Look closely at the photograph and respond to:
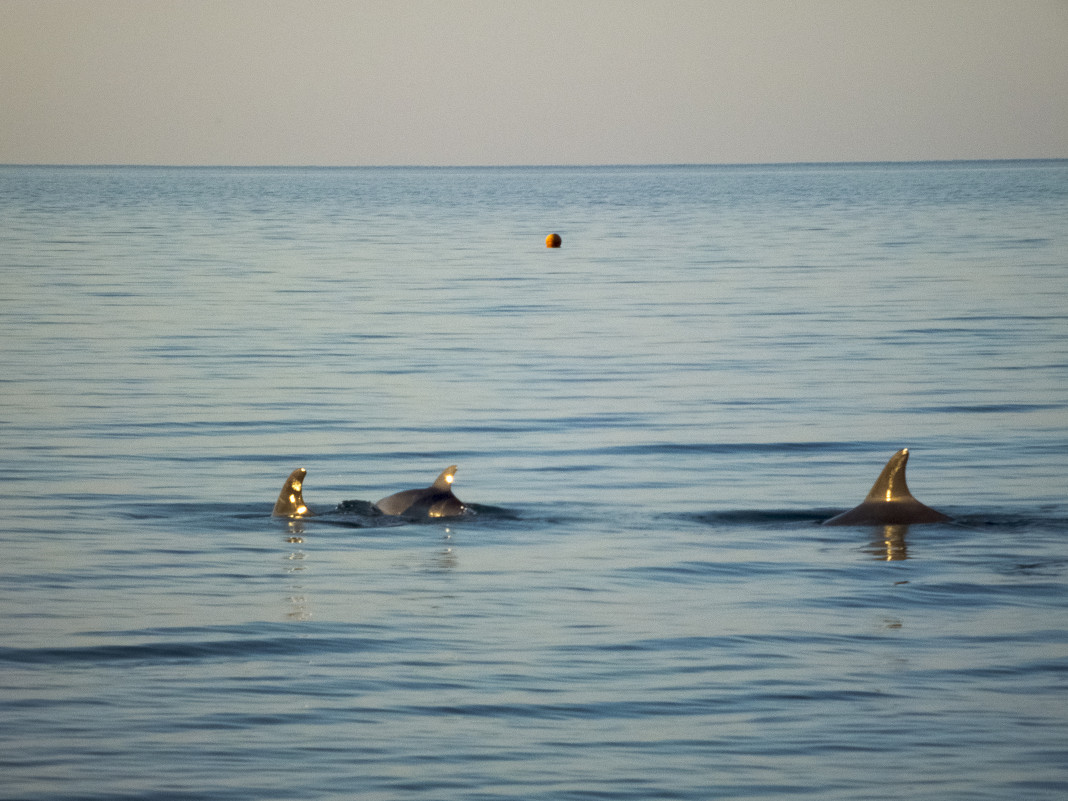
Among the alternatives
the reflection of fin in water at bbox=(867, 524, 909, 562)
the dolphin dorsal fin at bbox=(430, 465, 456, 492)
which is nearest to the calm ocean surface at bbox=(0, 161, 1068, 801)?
the reflection of fin in water at bbox=(867, 524, 909, 562)

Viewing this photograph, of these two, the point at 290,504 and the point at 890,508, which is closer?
the point at 890,508

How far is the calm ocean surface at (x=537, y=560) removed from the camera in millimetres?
9648

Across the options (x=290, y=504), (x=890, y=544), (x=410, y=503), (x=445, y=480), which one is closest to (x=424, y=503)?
(x=410, y=503)

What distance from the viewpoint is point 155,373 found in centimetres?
2725

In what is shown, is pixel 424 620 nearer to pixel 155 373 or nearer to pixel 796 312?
pixel 155 373

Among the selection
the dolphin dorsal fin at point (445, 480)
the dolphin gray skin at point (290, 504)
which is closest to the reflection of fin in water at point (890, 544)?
the dolphin dorsal fin at point (445, 480)

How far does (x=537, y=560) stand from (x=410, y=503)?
6.56ft

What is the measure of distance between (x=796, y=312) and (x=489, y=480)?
814 inches

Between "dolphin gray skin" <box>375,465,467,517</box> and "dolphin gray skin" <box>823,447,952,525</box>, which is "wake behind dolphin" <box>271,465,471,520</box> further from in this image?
"dolphin gray skin" <box>823,447,952,525</box>

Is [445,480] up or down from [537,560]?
up

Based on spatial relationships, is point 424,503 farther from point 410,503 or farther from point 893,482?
point 893,482

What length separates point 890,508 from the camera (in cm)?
1582

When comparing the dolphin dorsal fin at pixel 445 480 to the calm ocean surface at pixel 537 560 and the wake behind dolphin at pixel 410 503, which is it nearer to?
the wake behind dolphin at pixel 410 503

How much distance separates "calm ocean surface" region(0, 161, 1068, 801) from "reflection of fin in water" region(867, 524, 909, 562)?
0.07m
